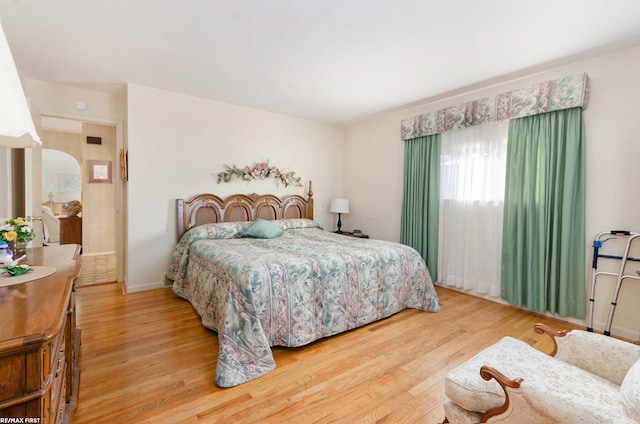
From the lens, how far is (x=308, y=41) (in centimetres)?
247

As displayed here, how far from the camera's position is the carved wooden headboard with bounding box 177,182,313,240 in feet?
12.8

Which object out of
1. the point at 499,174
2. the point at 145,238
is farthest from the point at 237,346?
the point at 499,174

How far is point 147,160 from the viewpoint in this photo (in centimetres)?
366

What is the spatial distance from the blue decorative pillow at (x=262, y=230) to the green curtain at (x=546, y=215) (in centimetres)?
270

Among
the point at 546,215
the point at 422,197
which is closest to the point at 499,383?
the point at 546,215

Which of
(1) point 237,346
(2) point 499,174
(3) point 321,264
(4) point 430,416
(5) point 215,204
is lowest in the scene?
(4) point 430,416

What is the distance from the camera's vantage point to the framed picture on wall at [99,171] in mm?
5469

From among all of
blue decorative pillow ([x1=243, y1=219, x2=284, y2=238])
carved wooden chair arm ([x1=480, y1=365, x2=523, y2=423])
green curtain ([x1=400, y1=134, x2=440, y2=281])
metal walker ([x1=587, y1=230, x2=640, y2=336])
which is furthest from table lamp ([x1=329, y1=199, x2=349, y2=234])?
carved wooden chair arm ([x1=480, y1=365, x2=523, y2=423])

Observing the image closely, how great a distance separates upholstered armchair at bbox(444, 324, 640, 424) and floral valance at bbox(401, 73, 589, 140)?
2.38m

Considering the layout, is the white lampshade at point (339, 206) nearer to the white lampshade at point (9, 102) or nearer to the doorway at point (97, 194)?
the doorway at point (97, 194)

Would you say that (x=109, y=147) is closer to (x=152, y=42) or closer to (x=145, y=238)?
(x=145, y=238)

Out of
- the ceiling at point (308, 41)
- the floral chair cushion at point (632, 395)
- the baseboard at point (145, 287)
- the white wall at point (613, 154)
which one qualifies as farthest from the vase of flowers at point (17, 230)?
the white wall at point (613, 154)

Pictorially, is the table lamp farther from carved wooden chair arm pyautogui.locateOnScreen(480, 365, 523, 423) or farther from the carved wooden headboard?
carved wooden chair arm pyautogui.locateOnScreen(480, 365, 523, 423)

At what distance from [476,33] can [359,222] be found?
338 centimetres
